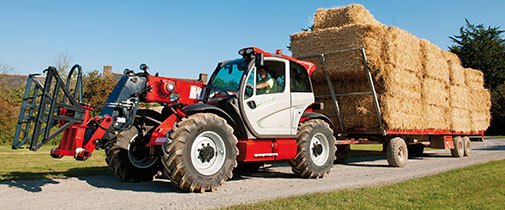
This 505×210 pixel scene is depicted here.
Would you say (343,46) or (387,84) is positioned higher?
(343,46)

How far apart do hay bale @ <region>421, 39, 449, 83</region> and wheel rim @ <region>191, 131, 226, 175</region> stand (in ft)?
24.8

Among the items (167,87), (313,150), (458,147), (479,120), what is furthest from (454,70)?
(167,87)

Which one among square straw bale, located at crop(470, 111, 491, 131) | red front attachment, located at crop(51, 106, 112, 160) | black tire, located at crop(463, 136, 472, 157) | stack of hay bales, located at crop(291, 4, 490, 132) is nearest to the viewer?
red front attachment, located at crop(51, 106, 112, 160)

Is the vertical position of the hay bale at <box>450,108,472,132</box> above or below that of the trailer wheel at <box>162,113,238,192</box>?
above

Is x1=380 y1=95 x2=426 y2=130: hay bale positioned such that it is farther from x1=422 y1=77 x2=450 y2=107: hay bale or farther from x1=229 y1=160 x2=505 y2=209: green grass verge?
x1=229 y1=160 x2=505 y2=209: green grass verge

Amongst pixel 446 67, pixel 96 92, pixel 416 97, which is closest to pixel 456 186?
pixel 416 97

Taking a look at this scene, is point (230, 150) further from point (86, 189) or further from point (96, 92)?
point (96, 92)

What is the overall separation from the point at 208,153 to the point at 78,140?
2.06m

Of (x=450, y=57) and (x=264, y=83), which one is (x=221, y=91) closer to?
(x=264, y=83)

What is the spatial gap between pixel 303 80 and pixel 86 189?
4.78m

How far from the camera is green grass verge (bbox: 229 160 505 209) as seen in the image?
5531 millimetres

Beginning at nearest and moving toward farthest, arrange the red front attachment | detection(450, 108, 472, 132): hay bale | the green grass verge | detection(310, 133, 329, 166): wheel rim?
the green grass verge
the red front attachment
detection(310, 133, 329, 166): wheel rim
detection(450, 108, 472, 132): hay bale

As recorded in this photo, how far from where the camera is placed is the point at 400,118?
11008 mm

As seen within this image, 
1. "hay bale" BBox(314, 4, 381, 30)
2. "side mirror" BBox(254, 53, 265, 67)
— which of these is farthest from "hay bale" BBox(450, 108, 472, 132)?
"side mirror" BBox(254, 53, 265, 67)
